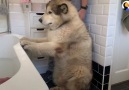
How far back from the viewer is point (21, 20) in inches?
64.4

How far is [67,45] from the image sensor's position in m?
1.30

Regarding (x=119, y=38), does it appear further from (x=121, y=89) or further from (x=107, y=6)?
(x=121, y=89)

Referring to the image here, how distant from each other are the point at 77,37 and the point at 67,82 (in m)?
0.38

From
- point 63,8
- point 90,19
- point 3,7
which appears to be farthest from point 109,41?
point 3,7

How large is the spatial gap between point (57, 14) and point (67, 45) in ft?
0.87

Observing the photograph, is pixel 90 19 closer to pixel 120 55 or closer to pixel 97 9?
pixel 97 9

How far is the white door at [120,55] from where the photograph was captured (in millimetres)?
1525

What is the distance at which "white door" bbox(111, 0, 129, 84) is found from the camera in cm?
153

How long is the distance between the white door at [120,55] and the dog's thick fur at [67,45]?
0.35 meters

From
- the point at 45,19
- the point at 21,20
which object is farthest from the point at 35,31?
the point at 45,19

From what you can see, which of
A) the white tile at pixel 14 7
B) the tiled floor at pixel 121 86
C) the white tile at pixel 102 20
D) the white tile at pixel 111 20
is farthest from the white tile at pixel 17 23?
the tiled floor at pixel 121 86

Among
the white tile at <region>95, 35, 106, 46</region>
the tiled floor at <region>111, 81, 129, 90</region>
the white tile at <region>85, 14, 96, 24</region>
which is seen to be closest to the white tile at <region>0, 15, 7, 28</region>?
the white tile at <region>85, 14, 96, 24</region>

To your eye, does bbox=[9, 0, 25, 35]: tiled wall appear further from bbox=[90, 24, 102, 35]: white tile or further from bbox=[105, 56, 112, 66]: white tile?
bbox=[105, 56, 112, 66]: white tile

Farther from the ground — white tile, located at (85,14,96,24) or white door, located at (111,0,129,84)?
white tile, located at (85,14,96,24)
